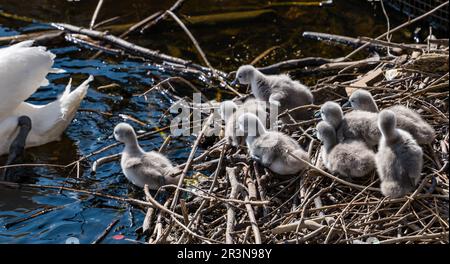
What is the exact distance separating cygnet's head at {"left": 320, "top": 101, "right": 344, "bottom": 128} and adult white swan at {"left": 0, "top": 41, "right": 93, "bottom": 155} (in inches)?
112

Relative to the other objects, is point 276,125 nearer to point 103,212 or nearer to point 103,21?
point 103,212

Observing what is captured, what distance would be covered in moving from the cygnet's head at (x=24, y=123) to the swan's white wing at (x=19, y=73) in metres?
0.12

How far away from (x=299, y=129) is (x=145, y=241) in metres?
1.49

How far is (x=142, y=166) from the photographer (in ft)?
21.9

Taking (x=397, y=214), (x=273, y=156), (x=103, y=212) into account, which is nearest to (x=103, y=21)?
(x=103, y=212)

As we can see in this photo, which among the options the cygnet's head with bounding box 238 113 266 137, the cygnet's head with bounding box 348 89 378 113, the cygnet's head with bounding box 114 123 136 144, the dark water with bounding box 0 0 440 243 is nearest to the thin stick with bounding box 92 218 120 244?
the dark water with bounding box 0 0 440 243

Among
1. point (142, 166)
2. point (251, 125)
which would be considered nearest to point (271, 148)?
point (251, 125)

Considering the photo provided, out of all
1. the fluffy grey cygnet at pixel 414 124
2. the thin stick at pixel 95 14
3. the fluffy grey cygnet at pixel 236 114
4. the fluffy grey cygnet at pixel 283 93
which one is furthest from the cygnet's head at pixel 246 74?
the thin stick at pixel 95 14

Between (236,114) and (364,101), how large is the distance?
1.03 metres

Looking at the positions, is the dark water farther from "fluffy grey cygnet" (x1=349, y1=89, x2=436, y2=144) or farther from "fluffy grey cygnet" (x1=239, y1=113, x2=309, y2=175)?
"fluffy grey cygnet" (x1=349, y1=89, x2=436, y2=144)

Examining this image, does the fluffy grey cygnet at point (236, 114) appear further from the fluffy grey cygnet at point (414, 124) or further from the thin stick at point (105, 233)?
the fluffy grey cygnet at point (414, 124)

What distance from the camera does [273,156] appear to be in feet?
20.0

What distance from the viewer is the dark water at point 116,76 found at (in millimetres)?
6828
